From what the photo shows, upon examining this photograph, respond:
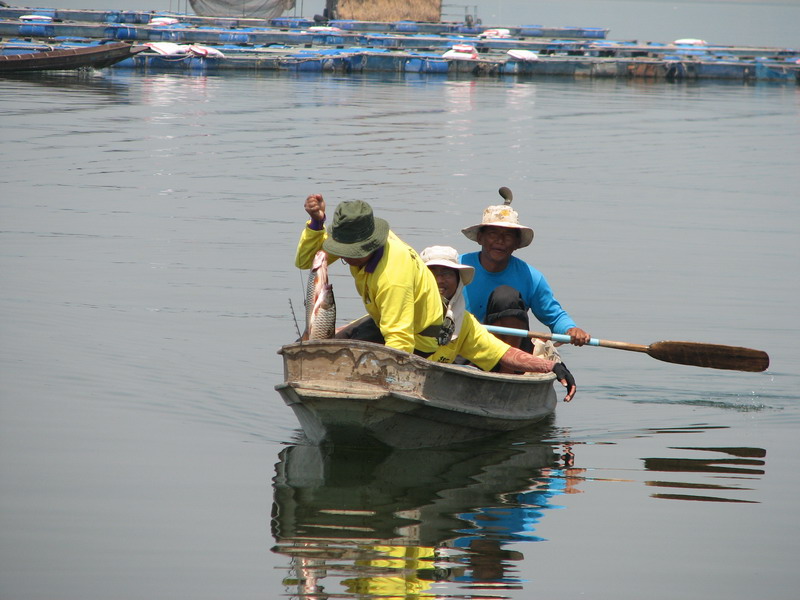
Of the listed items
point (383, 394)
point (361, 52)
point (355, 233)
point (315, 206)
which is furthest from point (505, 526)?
point (361, 52)

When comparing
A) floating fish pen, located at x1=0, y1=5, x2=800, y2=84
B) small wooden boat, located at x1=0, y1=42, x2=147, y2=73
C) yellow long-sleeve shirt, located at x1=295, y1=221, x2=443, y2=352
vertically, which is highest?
floating fish pen, located at x1=0, y1=5, x2=800, y2=84

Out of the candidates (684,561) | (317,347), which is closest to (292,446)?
(317,347)

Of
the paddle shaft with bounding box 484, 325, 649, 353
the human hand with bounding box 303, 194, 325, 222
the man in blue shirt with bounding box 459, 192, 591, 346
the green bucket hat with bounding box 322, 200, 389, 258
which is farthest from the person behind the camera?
the man in blue shirt with bounding box 459, 192, 591, 346

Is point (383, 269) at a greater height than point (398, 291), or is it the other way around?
point (383, 269)

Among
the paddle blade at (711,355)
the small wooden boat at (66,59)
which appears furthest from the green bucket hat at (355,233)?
the small wooden boat at (66,59)

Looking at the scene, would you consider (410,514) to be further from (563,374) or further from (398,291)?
(563,374)

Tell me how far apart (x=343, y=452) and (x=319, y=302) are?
109cm

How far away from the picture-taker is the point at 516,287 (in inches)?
319

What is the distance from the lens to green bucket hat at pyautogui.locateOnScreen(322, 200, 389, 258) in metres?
6.02

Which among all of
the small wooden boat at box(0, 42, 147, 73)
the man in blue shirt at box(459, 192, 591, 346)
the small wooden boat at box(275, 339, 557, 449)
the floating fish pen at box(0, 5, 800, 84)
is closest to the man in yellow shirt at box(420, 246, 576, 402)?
the small wooden boat at box(275, 339, 557, 449)

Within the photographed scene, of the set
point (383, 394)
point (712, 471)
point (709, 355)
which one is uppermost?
point (383, 394)

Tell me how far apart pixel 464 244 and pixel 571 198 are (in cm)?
470

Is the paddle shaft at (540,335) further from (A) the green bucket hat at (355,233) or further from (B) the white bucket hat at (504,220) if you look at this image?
(A) the green bucket hat at (355,233)

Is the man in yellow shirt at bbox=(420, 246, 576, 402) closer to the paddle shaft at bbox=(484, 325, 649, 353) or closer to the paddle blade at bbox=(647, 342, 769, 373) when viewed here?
the paddle shaft at bbox=(484, 325, 649, 353)
